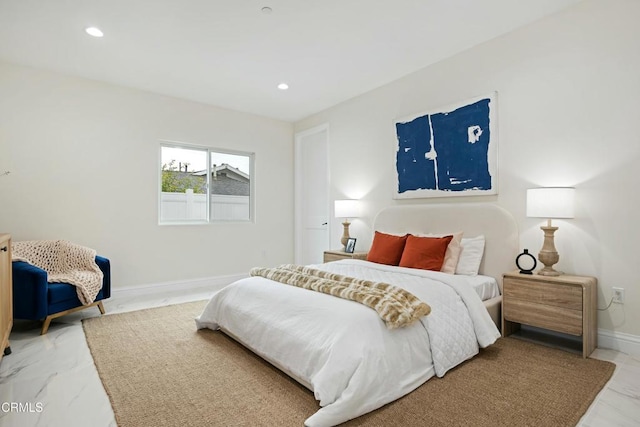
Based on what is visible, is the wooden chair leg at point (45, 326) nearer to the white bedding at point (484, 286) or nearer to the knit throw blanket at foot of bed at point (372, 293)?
the knit throw blanket at foot of bed at point (372, 293)

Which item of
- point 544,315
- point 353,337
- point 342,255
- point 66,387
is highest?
point 342,255

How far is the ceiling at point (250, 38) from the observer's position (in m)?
2.73

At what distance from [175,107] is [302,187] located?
7.39ft

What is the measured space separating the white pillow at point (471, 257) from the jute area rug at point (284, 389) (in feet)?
2.15

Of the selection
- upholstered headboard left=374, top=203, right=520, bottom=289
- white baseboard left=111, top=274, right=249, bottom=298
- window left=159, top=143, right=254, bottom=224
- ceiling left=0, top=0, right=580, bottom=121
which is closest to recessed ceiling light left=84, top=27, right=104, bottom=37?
ceiling left=0, top=0, right=580, bottom=121

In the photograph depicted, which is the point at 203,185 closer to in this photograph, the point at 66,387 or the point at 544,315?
the point at 66,387

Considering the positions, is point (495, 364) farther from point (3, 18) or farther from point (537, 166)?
point (3, 18)

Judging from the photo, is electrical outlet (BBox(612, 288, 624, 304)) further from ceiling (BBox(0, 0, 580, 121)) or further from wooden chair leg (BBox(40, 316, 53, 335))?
wooden chair leg (BBox(40, 316, 53, 335))

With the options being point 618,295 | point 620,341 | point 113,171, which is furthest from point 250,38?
point 620,341

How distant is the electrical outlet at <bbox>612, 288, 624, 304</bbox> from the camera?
2.55m

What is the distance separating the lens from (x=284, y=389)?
2.02 metres

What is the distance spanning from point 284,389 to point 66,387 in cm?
129

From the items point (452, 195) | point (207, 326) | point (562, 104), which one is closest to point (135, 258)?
point (207, 326)

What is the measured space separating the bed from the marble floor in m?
0.72
